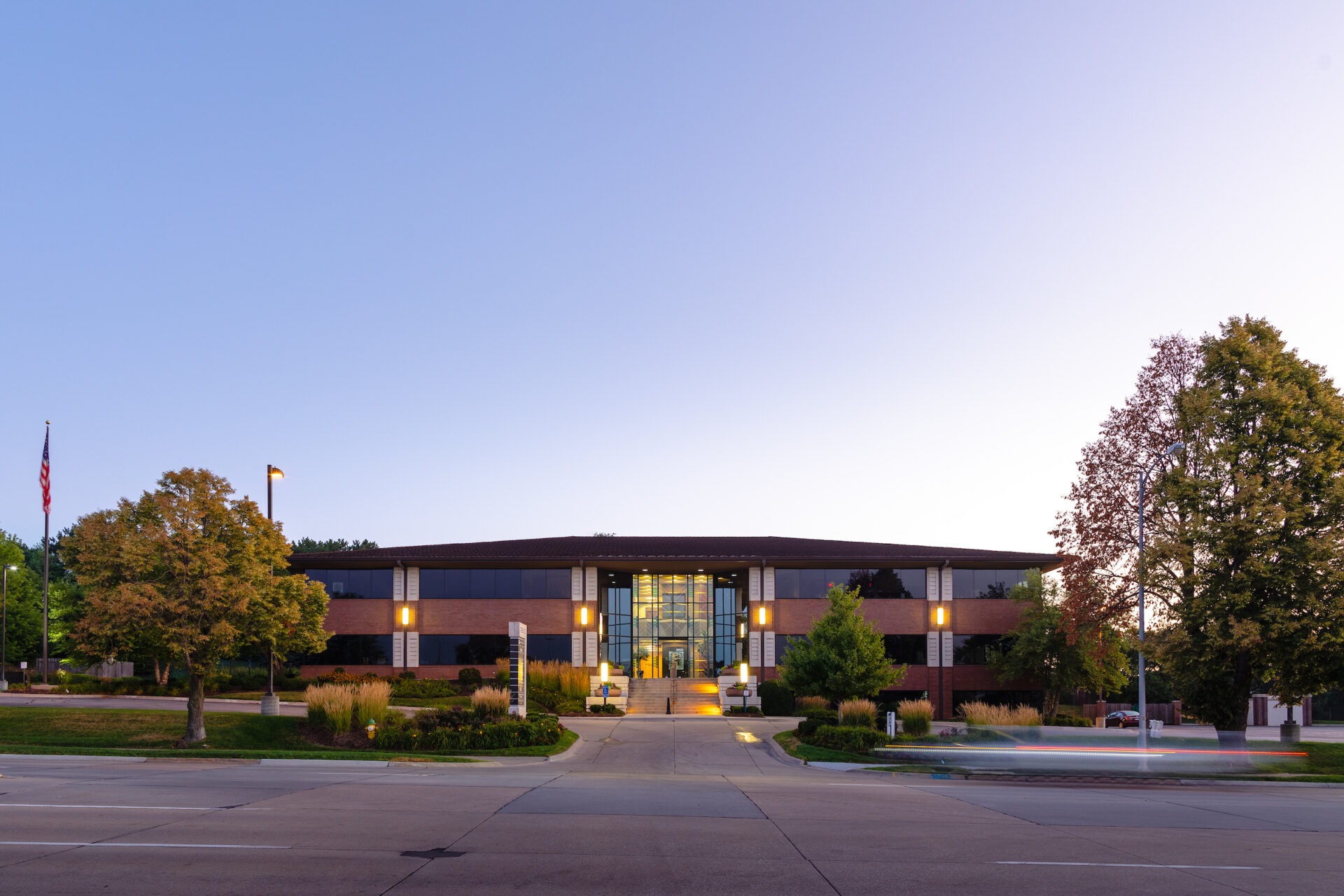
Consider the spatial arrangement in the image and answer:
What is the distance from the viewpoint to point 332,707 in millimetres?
28172

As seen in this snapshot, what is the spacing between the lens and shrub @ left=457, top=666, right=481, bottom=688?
45656 millimetres

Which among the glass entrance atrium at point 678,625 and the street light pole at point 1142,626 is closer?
the street light pole at point 1142,626

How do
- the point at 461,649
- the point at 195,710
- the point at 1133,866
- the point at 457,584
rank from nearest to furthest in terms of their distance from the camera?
the point at 1133,866 < the point at 195,710 < the point at 461,649 < the point at 457,584

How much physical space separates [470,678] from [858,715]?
21.8 metres

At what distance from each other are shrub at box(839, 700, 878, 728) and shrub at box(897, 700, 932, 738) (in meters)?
0.99

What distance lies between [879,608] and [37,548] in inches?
3826

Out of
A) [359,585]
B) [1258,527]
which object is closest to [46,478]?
[359,585]

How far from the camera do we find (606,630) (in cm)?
5672

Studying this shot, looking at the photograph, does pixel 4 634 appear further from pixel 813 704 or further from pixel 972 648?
pixel 972 648

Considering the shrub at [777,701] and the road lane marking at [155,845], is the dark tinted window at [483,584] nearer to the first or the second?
the shrub at [777,701]

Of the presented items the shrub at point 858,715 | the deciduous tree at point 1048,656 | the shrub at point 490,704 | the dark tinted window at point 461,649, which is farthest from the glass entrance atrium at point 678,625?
the shrub at point 490,704

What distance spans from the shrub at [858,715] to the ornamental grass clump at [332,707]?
15.2 meters

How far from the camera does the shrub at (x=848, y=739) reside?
2747 cm

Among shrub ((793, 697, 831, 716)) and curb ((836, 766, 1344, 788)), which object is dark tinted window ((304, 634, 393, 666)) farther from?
curb ((836, 766, 1344, 788))
